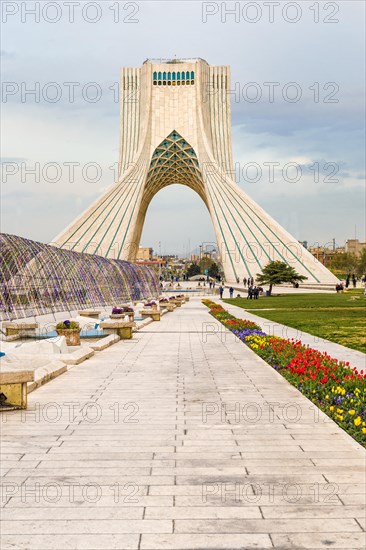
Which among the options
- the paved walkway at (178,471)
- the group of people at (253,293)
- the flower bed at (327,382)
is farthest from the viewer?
the group of people at (253,293)

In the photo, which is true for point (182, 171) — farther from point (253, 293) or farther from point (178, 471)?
point (178, 471)

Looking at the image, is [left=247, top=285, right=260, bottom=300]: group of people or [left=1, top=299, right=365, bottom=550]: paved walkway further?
[left=247, top=285, right=260, bottom=300]: group of people

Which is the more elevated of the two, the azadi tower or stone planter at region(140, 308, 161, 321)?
the azadi tower

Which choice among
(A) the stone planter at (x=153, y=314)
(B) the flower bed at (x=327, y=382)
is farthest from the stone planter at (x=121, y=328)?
(A) the stone planter at (x=153, y=314)

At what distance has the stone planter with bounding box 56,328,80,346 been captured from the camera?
13930 mm

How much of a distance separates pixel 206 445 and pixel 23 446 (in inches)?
64.2

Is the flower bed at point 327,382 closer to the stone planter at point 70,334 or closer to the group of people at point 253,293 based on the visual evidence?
the stone planter at point 70,334

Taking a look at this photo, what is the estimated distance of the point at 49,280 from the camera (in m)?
27.6

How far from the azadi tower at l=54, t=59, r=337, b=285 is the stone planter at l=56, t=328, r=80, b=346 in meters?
45.0

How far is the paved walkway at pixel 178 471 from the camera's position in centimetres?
342

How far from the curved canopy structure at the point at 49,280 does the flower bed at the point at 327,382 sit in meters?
13.4

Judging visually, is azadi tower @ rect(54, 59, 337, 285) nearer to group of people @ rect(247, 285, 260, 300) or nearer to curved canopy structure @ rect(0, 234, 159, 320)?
group of people @ rect(247, 285, 260, 300)

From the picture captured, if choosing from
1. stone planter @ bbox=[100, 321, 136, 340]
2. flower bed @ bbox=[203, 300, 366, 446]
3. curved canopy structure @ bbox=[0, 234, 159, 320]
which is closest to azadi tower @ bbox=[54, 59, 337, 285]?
curved canopy structure @ bbox=[0, 234, 159, 320]

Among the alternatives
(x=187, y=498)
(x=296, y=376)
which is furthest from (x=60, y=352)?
(x=187, y=498)
